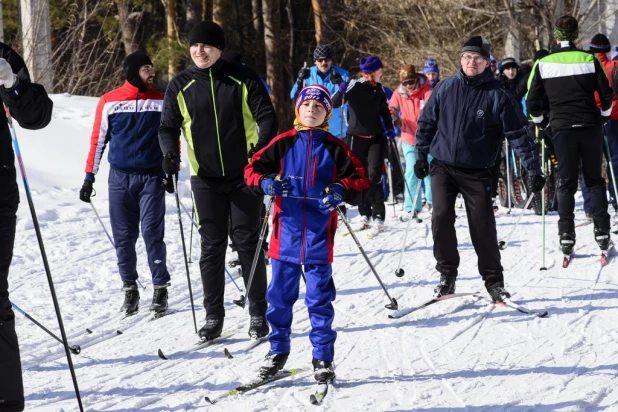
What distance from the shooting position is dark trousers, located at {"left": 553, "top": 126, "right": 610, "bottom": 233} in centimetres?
846

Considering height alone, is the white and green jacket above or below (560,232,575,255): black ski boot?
above

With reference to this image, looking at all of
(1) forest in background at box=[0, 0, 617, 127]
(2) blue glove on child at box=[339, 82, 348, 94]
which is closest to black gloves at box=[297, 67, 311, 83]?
(2) blue glove on child at box=[339, 82, 348, 94]

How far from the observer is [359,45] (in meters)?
28.1

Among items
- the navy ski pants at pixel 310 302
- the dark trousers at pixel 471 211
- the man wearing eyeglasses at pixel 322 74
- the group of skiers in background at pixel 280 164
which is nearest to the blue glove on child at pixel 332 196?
the group of skiers in background at pixel 280 164

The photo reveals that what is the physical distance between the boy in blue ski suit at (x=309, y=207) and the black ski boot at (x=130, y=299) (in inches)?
97.1

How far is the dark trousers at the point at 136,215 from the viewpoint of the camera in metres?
7.25

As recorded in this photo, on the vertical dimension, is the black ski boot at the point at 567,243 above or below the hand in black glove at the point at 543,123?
below

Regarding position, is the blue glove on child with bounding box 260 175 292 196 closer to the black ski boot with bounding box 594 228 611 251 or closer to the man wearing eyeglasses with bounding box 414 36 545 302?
the man wearing eyeglasses with bounding box 414 36 545 302

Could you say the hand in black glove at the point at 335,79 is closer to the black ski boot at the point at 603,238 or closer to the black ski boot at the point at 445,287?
the black ski boot at the point at 603,238

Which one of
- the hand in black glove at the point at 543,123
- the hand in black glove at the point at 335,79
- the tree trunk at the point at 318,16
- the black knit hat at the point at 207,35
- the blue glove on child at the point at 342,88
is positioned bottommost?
the hand in black glove at the point at 543,123

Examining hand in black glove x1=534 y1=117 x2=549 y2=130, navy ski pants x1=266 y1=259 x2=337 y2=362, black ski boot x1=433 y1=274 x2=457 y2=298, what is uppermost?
hand in black glove x1=534 y1=117 x2=549 y2=130

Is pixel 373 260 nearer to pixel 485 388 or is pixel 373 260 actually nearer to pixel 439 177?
pixel 439 177

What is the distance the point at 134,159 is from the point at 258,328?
1.79 metres

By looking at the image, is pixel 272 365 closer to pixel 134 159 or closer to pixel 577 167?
pixel 134 159
